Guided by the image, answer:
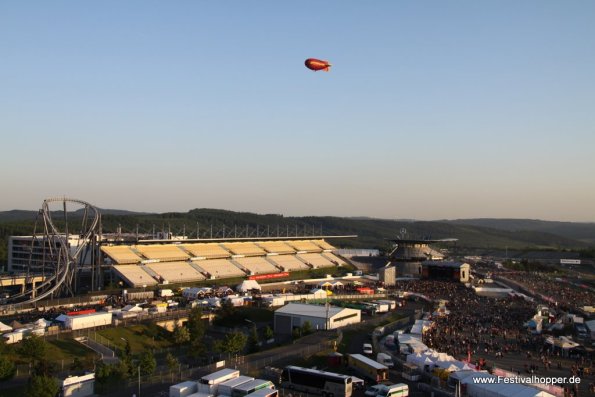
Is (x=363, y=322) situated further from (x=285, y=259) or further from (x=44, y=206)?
(x=285, y=259)

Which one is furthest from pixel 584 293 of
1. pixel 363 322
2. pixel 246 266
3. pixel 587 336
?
pixel 246 266

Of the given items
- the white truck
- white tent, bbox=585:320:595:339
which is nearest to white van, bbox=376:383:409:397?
the white truck

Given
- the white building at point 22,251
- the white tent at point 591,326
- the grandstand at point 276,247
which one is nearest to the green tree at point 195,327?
the white tent at point 591,326

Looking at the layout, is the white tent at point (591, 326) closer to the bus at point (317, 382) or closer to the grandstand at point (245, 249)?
the bus at point (317, 382)

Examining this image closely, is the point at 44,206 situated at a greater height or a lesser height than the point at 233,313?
greater

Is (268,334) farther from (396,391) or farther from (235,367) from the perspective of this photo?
(396,391)

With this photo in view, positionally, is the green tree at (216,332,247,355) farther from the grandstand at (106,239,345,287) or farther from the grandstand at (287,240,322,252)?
the grandstand at (287,240,322,252)
